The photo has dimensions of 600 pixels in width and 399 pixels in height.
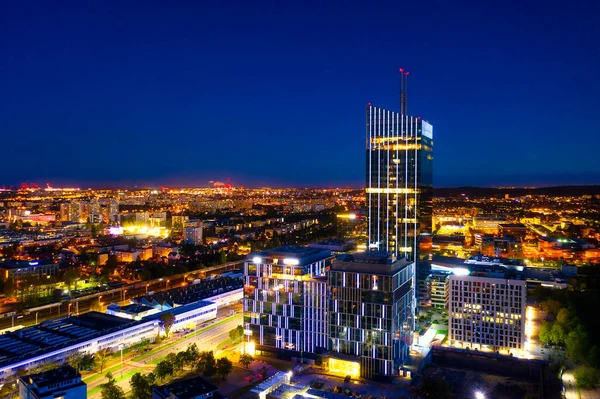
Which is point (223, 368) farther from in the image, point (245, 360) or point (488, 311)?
point (488, 311)

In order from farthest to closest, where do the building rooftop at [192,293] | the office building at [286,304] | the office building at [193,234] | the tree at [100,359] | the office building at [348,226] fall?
the office building at [193,234] → the office building at [348,226] → the building rooftop at [192,293] → the office building at [286,304] → the tree at [100,359]

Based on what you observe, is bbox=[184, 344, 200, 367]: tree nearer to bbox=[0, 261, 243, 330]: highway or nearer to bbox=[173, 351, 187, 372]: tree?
bbox=[173, 351, 187, 372]: tree

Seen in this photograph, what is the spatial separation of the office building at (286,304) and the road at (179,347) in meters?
2.88

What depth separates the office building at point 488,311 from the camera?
22688 millimetres

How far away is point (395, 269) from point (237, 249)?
114 ft

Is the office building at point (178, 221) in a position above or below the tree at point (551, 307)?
above

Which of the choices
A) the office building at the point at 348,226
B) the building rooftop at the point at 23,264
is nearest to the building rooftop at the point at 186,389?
the building rooftop at the point at 23,264

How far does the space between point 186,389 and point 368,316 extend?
831 cm

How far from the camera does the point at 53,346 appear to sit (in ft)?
67.2

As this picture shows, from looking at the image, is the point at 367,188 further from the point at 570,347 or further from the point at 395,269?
the point at 570,347

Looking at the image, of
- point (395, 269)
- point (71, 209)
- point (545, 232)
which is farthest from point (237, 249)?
point (71, 209)

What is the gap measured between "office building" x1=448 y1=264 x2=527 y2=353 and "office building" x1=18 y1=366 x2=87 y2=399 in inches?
677

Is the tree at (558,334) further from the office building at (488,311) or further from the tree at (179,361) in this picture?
the tree at (179,361)

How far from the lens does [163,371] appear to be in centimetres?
1845
